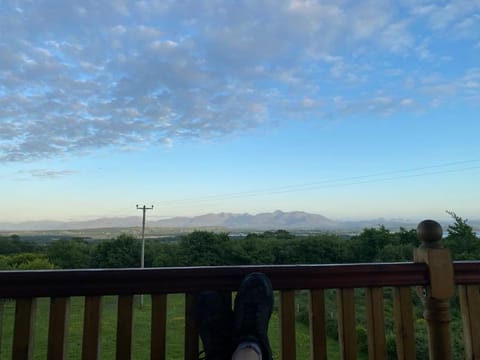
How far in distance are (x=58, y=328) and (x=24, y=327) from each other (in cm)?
10

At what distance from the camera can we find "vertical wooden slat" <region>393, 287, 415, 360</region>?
3.68 ft

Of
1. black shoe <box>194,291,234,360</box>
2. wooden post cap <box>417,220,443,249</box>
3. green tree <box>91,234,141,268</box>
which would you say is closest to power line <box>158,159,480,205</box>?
green tree <box>91,234,141,268</box>

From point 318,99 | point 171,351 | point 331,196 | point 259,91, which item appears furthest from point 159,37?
point 331,196

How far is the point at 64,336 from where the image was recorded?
3.09 feet

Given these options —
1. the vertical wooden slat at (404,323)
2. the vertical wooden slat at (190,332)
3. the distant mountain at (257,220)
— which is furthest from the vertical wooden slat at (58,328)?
the distant mountain at (257,220)

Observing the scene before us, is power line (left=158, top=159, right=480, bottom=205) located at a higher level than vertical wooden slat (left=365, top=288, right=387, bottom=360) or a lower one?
higher

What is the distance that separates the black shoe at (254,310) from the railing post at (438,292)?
0.64 m

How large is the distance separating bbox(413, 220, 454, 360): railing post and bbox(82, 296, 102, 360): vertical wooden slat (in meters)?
1.20

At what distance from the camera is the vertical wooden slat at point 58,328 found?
3.05 feet

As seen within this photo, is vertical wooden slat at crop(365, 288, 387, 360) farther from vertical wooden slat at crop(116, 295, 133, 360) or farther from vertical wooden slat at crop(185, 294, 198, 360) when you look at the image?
vertical wooden slat at crop(116, 295, 133, 360)

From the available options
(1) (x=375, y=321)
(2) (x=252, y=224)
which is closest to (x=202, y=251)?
(1) (x=375, y=321)

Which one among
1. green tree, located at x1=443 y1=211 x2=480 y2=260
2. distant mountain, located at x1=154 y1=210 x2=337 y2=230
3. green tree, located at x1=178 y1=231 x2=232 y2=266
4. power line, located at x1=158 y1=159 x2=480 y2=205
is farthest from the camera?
power line, located at x1=158 y1=159 x2=480 y2=205

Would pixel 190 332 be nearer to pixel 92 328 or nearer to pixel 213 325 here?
pixel 213 325

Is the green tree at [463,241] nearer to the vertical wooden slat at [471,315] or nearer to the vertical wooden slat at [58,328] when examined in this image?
the vertical wooden slat at [471,315]
